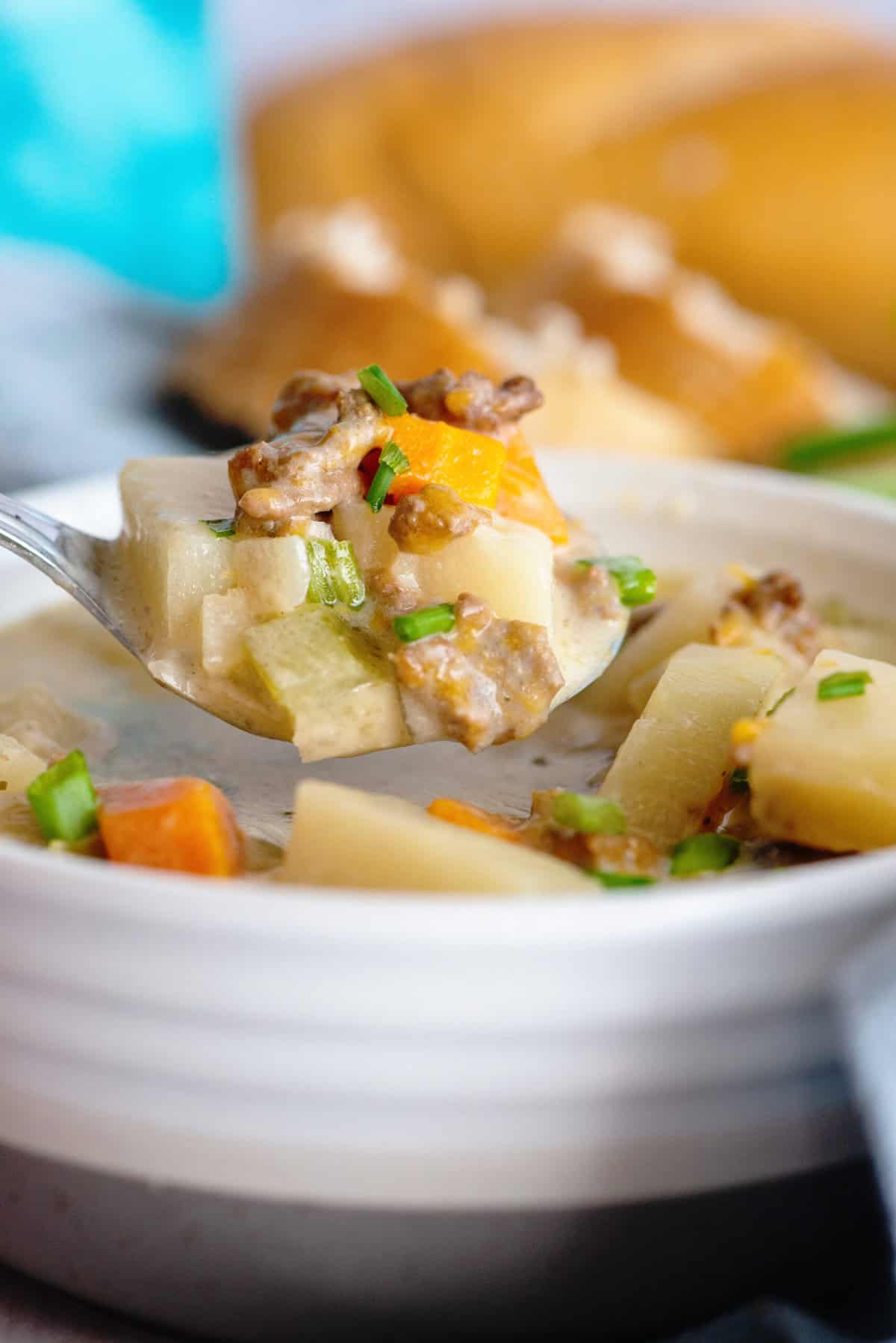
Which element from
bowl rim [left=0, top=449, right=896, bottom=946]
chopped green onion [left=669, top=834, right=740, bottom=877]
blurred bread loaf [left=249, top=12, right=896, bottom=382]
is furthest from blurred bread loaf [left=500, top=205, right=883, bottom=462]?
bowl rim [left=0, top=449, right=896, bottom=946]

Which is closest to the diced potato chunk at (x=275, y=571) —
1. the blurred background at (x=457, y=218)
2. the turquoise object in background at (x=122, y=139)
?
the blurred background at (x=457, y=218)

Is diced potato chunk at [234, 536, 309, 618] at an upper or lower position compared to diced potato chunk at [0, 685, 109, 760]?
upper

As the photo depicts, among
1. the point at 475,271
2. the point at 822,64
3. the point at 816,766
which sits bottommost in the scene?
the point at 475,271

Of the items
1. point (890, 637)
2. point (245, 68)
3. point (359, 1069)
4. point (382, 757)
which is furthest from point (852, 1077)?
point (245, 68)

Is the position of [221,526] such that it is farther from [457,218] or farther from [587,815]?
[457,218]

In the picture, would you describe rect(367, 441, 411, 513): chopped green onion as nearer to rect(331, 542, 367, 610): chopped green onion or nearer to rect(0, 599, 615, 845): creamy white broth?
rect(331, 542, 367, 610): chopped green onion

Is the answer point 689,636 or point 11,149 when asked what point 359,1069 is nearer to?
point 689,636
